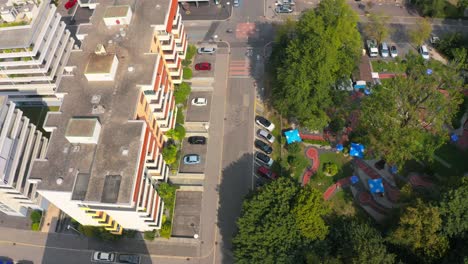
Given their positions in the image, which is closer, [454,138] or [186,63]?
[454,138]

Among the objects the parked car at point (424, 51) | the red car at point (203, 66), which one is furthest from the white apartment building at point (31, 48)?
the parked car at point (424, 51)

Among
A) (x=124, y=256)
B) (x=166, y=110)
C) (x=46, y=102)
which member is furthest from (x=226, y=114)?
(x=46, y=102)

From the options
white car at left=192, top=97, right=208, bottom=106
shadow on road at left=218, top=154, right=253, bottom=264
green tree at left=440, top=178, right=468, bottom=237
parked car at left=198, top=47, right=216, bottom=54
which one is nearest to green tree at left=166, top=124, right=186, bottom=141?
white car at left=192, top=97, right=208, bottom=106

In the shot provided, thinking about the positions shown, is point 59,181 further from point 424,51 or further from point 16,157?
point 424,51

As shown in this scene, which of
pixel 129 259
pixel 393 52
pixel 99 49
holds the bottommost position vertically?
pixel 129 259

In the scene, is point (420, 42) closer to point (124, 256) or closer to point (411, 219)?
point (411, 219)

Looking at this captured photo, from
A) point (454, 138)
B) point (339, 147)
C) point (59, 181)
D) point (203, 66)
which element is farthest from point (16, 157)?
point (454, 138)

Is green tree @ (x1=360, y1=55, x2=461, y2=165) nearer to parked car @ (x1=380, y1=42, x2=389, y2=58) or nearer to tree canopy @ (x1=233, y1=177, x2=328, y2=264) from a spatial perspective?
tree canopy @ (x1=233, y1=177, x2=328, y2=264)
